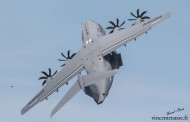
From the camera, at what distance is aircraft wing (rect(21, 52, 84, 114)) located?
7325 cm

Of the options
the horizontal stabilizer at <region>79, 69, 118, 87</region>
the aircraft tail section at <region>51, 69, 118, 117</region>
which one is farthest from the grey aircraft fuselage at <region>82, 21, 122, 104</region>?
the horizontal stabilizer at <region>79, 69, 118, 87</region>

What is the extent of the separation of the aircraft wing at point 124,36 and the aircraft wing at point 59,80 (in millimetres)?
3974

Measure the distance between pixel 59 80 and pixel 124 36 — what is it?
11509 millimetres

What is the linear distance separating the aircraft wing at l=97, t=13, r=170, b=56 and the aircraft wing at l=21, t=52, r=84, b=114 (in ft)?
13.0

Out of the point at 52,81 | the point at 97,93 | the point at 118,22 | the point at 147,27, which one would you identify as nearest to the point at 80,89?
the point at 97,93

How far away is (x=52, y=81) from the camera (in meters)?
74.1

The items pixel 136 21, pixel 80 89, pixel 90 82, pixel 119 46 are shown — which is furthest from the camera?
pixel 136 21

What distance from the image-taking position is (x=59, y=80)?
241 feet

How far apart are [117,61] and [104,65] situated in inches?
209

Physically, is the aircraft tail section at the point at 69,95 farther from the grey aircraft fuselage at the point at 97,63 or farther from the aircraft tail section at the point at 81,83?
the grey aircraft fuselage at the point at 97,63

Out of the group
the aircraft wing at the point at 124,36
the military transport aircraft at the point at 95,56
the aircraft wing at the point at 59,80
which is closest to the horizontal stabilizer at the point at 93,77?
the military transport aircraft at the point at 95,56

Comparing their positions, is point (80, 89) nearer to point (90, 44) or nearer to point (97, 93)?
point (97, 93)

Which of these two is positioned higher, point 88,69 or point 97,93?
point 88,69

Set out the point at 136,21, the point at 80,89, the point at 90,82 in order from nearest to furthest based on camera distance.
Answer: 1. the point at 90,82
2. the point at 80,89
3. the point at 136,21
